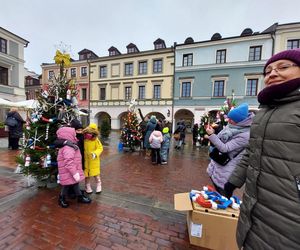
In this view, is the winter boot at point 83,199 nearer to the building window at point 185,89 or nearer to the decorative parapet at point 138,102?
the decorative parapet at point 138,102

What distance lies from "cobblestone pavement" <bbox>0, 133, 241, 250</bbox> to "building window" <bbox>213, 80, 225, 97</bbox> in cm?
1606

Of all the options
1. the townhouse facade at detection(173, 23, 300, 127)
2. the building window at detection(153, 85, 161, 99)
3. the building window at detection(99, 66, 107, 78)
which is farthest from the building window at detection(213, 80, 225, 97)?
the building window at detection(99, 66, 107, 78)

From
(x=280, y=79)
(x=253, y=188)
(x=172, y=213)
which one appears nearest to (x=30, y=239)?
(x=172, y=213)

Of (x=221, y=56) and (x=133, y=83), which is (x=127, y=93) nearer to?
(x=133, y=83)

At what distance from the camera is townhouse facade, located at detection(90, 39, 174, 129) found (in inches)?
804

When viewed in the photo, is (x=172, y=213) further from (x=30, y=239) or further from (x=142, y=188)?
(x=30, y=239)

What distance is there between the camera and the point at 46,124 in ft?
11.9

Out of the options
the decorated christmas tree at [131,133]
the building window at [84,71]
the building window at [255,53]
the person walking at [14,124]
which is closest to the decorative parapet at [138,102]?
the building window at [84,71]

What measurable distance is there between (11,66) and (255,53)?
999 inches

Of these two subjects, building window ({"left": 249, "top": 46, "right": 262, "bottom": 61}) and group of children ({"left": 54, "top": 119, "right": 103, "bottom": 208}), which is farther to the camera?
building window ({"left": 249, "top": 46, "right": 262, "bottom": 61})

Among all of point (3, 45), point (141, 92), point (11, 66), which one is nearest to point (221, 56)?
point (141, 92)

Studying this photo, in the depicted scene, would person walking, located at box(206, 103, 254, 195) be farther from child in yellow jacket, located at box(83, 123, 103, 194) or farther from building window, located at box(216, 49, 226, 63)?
building window, located at box(216, 49, 226, 63)

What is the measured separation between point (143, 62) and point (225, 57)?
9821 mm

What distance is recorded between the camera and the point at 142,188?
4.08 metres
